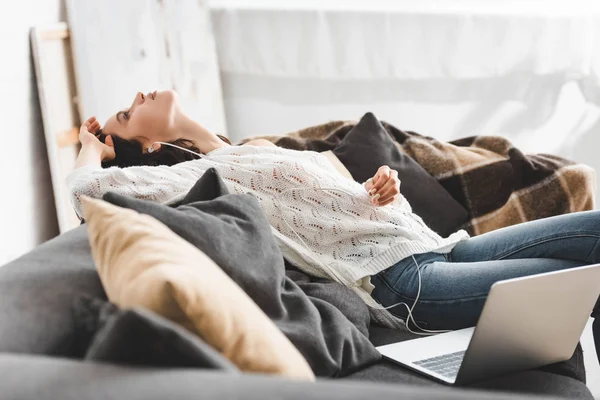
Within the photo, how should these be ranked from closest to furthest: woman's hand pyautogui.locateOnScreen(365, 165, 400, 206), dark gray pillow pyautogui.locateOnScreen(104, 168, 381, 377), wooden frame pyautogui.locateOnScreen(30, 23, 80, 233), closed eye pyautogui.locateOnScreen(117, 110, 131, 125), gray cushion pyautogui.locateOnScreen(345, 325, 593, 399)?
dark gray pillow pyautogui.locateOnScreen(104, 168, 381, 377) < gray cushion pyautogui.locateOnScreen(345, 325, 593, 399) < woman's hand pyautogui.locateOnScreen(365, 165, 400, 206) < closed eye pyautogui.locateOnScreen(117, 110, 131, 125) < wooden frame pyautogui.locateOnScreen(30, 23, 80, 233)

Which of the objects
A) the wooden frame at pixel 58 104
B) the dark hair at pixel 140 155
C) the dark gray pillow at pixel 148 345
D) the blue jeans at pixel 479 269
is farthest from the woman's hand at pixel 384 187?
the wooden frame at pixel 58 104

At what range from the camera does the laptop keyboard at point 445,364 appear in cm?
157

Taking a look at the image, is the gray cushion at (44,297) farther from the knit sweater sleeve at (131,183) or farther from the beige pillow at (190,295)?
the knit sweater sleeve at (131,183)

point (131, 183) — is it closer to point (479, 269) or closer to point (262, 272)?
point (262, 272)

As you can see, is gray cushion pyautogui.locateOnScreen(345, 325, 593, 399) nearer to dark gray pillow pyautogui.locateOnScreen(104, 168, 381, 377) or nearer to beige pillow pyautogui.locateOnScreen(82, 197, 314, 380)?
dark gray pillow pyautogui.locateOnScreen(104, 168, 381, 377)

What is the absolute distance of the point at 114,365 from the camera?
0.92 metres

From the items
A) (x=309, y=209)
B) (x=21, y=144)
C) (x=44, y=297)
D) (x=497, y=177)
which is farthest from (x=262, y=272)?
(x=21, y=144)

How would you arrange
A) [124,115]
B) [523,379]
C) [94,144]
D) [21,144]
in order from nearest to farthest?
[523,379] < [94,144] < [124,115] < [21,144]

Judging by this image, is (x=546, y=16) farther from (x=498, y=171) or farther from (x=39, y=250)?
(x=39, y=250)

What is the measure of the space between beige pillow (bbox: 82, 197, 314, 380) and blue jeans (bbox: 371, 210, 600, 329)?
75cm

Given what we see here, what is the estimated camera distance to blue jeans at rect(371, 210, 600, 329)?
1.81 m

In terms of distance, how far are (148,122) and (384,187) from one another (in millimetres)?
662

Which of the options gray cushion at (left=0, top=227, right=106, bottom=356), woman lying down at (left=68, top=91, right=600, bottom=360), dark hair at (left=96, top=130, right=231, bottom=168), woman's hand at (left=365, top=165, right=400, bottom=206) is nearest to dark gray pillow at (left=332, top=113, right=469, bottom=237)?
woman lying down at (left=68, top=91, right=600, bottom=360)

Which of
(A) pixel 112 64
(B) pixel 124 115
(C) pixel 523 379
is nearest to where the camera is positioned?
(C) pixel 523 379
